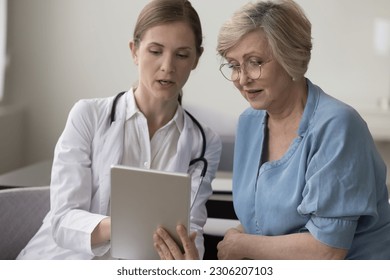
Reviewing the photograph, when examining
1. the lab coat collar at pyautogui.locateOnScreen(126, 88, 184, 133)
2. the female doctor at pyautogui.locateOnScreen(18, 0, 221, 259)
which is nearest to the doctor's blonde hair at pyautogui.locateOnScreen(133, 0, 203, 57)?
the female doctor at pyautogui.locateOnScreen(18, 0, 221, 259)

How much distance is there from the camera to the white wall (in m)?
1.37

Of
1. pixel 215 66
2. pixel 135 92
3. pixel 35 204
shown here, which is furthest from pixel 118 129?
pixel 215 66

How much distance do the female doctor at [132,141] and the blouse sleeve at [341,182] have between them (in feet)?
0.96

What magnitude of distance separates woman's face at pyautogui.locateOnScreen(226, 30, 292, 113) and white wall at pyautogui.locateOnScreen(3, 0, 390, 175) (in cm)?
40

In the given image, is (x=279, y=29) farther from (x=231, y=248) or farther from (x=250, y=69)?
→ (x=231, y=248)

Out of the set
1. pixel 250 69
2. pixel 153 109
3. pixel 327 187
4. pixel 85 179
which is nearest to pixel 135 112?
pixel 153 109

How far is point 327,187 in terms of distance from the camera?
90 cm

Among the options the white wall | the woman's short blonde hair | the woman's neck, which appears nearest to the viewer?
the woman's short blonde hair

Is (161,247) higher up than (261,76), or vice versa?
(261,76)

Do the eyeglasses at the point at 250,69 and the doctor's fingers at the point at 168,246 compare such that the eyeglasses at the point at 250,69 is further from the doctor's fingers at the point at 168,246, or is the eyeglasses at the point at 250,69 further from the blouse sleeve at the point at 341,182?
the doctor's fingers at the point at 168,246

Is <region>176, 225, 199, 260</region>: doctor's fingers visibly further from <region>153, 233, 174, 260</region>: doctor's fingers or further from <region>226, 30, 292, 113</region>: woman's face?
<region>226, 30, 292, 113</region>: woman's face

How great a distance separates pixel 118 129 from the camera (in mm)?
1133

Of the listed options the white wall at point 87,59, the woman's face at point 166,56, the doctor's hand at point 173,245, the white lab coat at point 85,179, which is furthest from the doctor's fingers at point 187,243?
the white wall at point 87,59

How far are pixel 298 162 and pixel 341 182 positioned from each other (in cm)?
9
